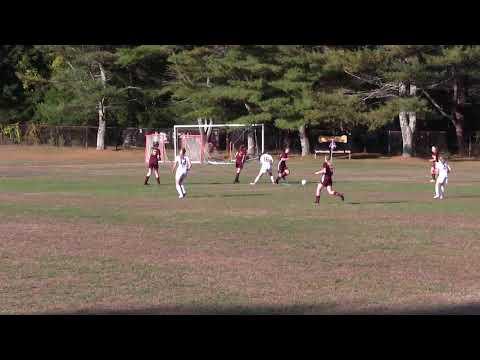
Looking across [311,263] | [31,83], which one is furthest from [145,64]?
[311,263]

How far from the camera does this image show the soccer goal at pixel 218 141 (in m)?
62.3

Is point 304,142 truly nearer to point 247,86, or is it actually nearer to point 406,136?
point 247,86

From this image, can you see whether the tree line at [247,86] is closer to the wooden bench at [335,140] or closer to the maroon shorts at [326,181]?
the wooden bench at [335,140]

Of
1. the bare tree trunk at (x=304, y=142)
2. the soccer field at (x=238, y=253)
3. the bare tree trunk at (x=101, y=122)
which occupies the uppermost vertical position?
the bare tree trunk at (x=101, y=122)

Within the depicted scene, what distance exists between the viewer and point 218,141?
75.4 metres

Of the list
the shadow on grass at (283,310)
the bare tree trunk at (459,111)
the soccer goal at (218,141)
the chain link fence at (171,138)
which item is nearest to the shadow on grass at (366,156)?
the chain link fence at (171,138)

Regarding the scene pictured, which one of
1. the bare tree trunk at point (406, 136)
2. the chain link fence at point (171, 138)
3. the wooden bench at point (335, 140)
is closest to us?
the bare tree trunk at point (406, 136)

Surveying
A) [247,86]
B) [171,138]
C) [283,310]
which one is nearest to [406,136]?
[247,86]

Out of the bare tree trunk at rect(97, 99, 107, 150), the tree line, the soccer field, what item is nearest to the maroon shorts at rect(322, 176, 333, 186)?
the soccer field

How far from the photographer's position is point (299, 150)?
78.6 metres

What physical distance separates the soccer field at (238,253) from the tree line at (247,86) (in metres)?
29.5

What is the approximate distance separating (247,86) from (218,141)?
7.74m

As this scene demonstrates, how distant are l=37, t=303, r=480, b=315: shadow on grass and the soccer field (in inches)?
1.1

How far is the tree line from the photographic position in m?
61.1
